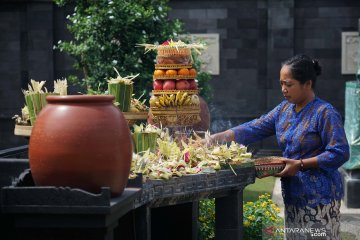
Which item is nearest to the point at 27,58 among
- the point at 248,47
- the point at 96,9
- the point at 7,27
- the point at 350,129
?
the point at 7,27

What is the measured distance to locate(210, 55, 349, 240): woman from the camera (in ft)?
18.8

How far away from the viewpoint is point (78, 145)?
3951 millimetres

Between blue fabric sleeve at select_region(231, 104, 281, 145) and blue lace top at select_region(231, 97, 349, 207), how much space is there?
267mm

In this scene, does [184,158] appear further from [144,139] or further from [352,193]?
[352,193]

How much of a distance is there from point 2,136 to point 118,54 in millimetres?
6928

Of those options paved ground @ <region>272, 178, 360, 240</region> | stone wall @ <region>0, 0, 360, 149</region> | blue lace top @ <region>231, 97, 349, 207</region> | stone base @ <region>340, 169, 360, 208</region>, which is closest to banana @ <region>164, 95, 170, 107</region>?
blue lace top @ <region>231, 97, 349, 207</region>

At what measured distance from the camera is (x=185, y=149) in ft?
19.3

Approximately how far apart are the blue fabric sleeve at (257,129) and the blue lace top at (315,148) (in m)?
0.27

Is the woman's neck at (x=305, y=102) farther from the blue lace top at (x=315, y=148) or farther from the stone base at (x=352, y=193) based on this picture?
the stone base at (x=352, y=193)

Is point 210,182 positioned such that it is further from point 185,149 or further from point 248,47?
point 248,47

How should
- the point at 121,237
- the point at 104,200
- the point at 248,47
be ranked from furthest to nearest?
the point at 248,47 < the point at 121,237 < the point at 104,200

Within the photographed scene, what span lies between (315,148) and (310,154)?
6 centimetres

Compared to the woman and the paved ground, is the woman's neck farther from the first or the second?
the paved ground

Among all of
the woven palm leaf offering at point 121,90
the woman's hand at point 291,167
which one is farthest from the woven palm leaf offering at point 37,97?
the woman's hand at point 291,167
